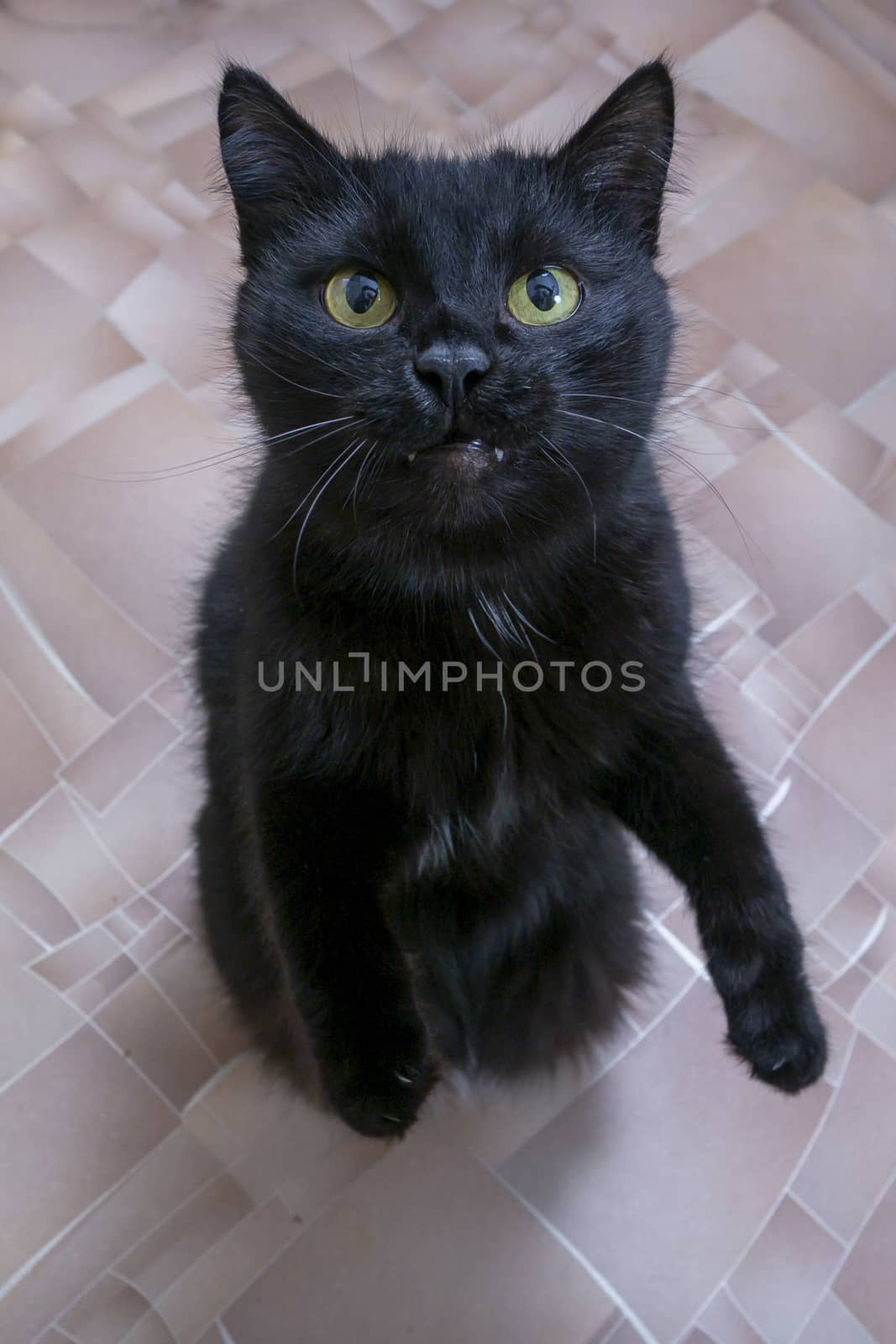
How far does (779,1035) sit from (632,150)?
32.2 inches

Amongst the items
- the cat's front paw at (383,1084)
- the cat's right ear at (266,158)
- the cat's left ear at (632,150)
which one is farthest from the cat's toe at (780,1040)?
the cat's right ear at (266,158)

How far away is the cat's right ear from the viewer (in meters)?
1.08

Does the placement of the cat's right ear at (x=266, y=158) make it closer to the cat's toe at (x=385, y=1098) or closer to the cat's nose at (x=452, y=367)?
the cat's nose at (x=452, y=367)

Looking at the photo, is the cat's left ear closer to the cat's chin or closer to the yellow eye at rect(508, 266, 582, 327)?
the yellow eye at rect(508, 266, 582, 327)

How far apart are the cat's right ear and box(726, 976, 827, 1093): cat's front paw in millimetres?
828

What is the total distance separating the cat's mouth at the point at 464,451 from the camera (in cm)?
90

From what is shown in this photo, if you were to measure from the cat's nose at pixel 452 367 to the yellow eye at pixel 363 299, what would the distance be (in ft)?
0.40

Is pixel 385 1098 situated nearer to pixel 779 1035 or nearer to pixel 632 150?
pixel 779 1035

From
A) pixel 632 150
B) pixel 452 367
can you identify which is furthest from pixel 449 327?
pixel 632 150

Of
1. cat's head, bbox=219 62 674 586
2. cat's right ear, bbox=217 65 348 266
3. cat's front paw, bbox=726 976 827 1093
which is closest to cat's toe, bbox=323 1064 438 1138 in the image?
cat's front paw, bbox=726 976 827 1093

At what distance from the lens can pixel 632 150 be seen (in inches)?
43.9

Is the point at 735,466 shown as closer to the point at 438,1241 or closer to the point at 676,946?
the point at 676,946

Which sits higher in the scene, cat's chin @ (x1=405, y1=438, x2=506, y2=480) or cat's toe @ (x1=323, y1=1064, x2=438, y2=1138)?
cat's chin @ (x1=405, y1=438, x2=506, y2=480)

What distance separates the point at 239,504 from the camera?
4.31 ft
